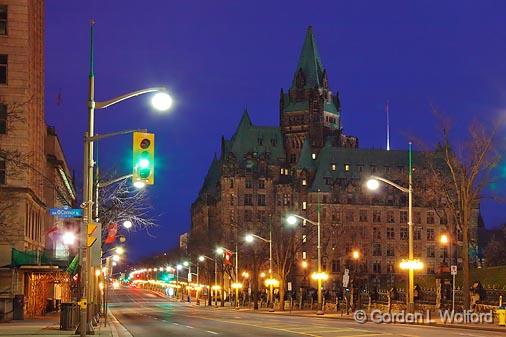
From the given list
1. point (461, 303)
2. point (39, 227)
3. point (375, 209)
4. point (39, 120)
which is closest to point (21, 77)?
point (39, 120)

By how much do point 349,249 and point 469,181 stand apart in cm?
10743

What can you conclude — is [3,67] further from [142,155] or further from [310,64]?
[310,64]

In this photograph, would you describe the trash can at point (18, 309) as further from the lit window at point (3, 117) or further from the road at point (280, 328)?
the lit window at point (3, 117)

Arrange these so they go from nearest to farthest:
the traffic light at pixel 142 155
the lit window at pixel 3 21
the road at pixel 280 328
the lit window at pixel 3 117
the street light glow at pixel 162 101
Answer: the traffic light at pixel 142 155, the street light glow at pixel 162 101, the lit window at pixel 3 117, the road at pixel 280 328, the lit window at pixel 3 21

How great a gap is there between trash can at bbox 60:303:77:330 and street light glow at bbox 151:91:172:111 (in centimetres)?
1618

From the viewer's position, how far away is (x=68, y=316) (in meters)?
35.2

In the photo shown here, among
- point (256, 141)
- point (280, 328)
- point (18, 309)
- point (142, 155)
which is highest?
point (256, 141)

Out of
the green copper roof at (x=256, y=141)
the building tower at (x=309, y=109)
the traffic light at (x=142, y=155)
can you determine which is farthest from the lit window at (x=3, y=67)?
the building tower at (x=309, y=109)

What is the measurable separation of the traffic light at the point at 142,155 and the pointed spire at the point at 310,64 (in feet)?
560

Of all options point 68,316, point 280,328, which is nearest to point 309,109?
point 280,328

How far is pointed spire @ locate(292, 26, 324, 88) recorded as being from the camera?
191 m

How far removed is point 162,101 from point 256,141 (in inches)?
6510

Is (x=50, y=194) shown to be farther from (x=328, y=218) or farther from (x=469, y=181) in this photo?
(x=328, y=218)

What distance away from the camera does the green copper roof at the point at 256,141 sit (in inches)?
7249
